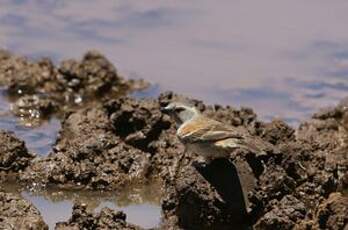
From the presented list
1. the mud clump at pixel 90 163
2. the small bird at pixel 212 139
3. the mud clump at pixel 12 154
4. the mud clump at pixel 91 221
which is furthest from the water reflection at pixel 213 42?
the mud clump at pixel 91 221

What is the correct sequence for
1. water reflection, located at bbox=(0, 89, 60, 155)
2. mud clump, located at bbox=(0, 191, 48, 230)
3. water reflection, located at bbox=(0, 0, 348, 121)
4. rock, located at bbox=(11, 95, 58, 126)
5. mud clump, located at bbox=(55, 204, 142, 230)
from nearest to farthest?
1. mud clump, located at bbox=(0, 191, 48, 230)
2. mud clump, located at bbox=(55, 204, 142, 230)
3. water reflection, located at bbox=(0, 89, 60, 155)
4. rock, located at bbox=(11, 95, 58, 126)
5. water reflection, located at bbox=(0, 0, 348, 121)

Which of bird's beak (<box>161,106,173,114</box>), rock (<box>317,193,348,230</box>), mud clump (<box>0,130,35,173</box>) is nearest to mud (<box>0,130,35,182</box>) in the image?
mud clump (<box>0,130,35,173</box>)

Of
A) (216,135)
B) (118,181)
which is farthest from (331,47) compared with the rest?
(216,135)

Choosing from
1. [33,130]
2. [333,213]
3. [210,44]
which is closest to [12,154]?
[33,130]

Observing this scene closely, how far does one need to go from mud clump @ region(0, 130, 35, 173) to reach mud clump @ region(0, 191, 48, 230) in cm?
221

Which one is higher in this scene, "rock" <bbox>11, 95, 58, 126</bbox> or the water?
the water

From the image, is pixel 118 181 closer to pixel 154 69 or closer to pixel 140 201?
pixel 140 201

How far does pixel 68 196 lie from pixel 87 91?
14.9ft

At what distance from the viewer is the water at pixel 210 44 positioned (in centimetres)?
1605

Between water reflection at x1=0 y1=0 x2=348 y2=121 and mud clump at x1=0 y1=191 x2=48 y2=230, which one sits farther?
water reflection at x1=0 y1=0 x2=348 y2=121

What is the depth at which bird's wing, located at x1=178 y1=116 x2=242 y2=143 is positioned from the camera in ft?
31.2

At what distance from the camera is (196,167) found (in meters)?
9.48

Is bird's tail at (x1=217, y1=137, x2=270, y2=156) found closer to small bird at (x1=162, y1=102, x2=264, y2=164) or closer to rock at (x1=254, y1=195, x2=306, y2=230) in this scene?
small bird at (x1=162, y1=102, x2=264, y2=164)

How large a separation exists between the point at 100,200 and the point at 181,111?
143 centimetres
